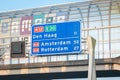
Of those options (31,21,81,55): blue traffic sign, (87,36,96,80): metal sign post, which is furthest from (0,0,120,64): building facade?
(87,36,96,80): metal sign post

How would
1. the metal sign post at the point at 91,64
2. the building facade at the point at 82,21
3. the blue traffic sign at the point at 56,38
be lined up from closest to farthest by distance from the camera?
1. the metal sign post at the point at 91,64
2. the blue traffic sign at the point at 56,38
3. the building facade at the point at 82,21

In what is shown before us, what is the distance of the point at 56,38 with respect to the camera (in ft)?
153

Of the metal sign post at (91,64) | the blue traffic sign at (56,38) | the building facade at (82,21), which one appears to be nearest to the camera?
the metal sign post at (91,64)

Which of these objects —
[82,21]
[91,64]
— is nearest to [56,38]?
[82,21]

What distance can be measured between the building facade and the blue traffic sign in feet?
4.46

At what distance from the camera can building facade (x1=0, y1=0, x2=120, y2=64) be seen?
164 ft

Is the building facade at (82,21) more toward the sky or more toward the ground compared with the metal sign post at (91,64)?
more toward the sky

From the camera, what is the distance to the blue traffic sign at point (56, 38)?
150ft

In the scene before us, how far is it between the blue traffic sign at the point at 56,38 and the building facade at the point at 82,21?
1360 mm

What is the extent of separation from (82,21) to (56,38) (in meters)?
6.63

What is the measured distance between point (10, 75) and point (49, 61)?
451 centimetres

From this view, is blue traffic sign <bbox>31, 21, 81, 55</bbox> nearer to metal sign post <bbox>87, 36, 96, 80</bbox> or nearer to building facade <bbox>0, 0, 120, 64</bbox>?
building facade <bbox>0, 0, 120, 64</bbox>

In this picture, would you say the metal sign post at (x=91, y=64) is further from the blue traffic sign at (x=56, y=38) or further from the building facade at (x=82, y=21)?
the building facade at (x=82, y=21)

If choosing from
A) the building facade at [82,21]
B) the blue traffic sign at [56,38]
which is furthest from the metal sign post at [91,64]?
the building facade at [82,21]
